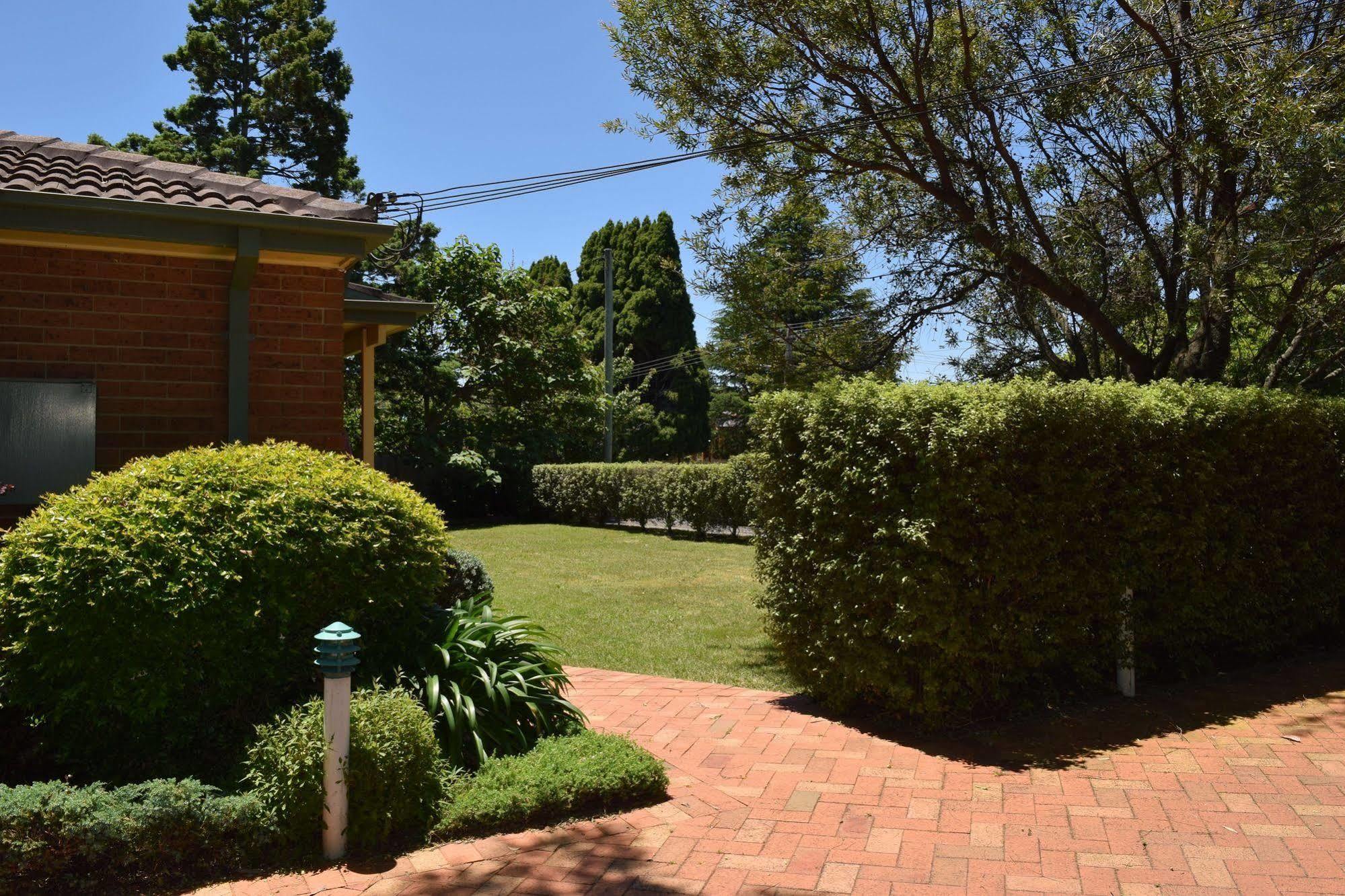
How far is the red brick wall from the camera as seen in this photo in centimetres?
614

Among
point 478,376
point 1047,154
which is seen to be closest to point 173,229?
point 1047,154

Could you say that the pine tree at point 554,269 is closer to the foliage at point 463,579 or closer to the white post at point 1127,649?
the foliage at point 463,579

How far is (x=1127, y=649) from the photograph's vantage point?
6.16m

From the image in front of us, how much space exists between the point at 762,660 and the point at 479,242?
20.0m

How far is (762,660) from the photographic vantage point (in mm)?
7906

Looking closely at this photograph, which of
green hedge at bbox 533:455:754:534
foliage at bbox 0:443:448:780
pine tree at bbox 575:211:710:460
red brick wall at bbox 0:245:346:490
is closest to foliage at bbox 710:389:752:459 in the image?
pine tree at bbox 575:211:710:460

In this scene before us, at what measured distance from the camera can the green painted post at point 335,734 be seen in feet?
12.7

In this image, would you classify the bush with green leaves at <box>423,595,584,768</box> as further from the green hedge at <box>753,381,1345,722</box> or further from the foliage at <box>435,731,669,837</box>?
the green hedge at <box>753,381,1345,722</box>

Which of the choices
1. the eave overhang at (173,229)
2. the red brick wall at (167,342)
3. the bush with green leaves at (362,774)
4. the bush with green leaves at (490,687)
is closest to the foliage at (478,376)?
the red brick wall at (167,342)

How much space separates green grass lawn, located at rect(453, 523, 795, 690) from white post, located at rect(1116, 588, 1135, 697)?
225 cm

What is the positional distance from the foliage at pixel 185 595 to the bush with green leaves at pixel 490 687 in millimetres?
517

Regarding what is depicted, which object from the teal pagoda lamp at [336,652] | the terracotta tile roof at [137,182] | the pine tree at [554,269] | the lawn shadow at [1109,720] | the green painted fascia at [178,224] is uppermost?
the pine tree at [554,269]

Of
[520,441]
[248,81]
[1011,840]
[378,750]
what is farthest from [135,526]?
[248,81]

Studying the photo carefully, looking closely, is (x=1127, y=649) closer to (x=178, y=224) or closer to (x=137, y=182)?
(x=178, y=224)
